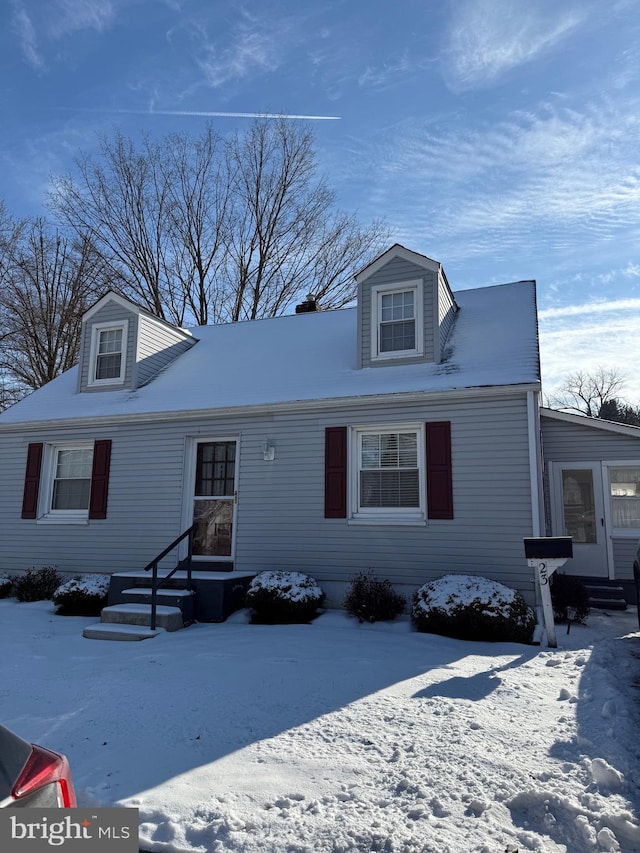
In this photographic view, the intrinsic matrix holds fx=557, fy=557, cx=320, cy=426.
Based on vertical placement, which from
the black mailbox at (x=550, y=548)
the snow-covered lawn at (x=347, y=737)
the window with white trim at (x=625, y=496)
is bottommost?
the snow-covered lawn at (x=347, y=737)

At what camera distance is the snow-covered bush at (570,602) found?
318 inches

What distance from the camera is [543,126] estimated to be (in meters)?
→ 8.59

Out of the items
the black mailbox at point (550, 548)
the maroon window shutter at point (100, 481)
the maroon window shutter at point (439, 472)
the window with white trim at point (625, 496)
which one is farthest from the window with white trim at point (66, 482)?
the window with white trim at point (625, 496)

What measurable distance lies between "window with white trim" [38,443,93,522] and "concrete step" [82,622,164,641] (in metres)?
4.00

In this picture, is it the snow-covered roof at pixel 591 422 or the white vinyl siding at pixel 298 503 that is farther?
the snow-covered roof at pixel 591 422

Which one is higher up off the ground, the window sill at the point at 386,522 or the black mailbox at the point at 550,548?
the window sill at the point at 386,522

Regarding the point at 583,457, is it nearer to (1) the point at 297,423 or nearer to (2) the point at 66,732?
(1) the point at 297,423

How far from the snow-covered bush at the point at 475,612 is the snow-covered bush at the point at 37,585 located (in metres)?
6.94

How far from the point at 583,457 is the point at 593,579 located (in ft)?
7.40

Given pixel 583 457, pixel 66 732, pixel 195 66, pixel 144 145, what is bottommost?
pixel 66 732

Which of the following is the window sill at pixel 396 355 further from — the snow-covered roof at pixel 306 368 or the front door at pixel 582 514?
the front door at pixel 582 514

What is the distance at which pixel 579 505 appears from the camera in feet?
35.0

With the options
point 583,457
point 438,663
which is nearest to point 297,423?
point 438,663

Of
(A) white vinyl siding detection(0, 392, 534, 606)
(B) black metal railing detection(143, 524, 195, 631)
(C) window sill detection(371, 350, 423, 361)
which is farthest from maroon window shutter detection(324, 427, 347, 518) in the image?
(B) black metal railing detection(143, 524, 195, 631)
